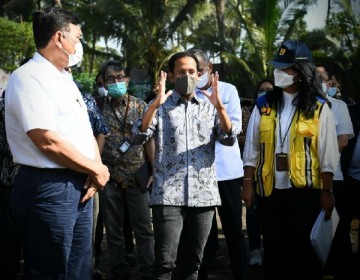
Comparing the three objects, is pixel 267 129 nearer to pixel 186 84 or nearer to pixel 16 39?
pixel 186 84

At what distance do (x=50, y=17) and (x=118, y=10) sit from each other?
703 inches

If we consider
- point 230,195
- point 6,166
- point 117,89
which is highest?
point 117,89

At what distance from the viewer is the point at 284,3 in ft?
65.6

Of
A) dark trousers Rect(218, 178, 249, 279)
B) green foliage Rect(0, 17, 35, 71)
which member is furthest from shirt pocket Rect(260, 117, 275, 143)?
green foliage Rect(0, 17, 35, 71)

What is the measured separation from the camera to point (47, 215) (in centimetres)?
339

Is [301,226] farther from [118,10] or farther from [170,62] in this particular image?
[118,10]

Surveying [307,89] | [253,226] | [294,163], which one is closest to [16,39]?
[253,226]

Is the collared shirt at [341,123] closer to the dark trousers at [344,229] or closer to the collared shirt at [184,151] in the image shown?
the dark trousers at [344,229]

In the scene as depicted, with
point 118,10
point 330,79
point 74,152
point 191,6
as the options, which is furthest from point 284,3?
point 74,152

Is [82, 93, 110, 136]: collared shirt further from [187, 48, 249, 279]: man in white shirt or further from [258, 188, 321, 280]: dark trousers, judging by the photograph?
[258, 188, 321, 280]: dark trousers

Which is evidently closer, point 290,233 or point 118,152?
point 290,233

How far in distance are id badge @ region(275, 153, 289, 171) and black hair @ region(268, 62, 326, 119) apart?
324 mm

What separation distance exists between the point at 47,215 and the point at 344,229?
349 centimetres

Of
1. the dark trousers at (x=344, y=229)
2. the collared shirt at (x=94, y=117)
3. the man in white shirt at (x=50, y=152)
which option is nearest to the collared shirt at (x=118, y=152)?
the collared shirt at (x=94, y=117)
